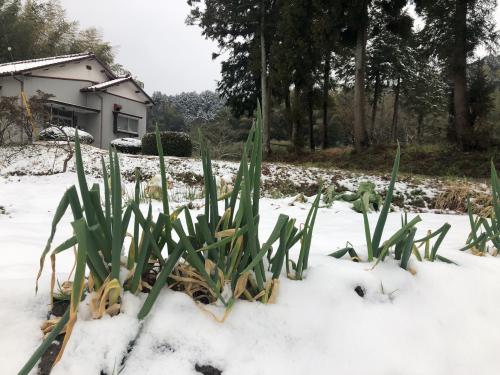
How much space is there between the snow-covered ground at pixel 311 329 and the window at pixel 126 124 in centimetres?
1932

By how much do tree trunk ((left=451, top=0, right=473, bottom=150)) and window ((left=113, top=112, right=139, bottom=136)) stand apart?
15.7m

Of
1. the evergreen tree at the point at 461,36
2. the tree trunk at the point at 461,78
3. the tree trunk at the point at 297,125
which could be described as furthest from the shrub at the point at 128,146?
the tree trunk at the point at 461,78

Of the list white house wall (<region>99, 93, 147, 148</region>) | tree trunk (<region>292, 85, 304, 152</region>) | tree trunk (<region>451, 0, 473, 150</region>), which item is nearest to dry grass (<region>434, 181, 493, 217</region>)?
tree trunk (<region>451, 0, 473, 150</region>)

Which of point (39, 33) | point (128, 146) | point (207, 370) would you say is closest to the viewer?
point (207, 370)

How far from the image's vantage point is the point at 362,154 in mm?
11578

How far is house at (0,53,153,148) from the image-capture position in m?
15.2

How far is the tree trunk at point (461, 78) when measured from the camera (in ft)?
34.3

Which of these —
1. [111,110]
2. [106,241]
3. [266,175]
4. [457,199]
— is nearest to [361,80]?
[266,175]

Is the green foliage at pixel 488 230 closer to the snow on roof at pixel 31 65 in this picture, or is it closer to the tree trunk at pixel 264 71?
the tree trunk at pixel 264 71

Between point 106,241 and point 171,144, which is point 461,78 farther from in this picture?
point 106,241

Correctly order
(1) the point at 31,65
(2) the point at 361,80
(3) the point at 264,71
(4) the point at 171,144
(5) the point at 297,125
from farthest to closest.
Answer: (1) the point at 31,65 → (3) the point at 264,71 → (5) the point at 297,125 → (2) the point at 361,80 → (4) the point at 171,144

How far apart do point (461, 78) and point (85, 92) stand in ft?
54.8

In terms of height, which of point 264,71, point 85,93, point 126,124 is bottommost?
point 126,124

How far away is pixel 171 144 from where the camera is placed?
1128cm
